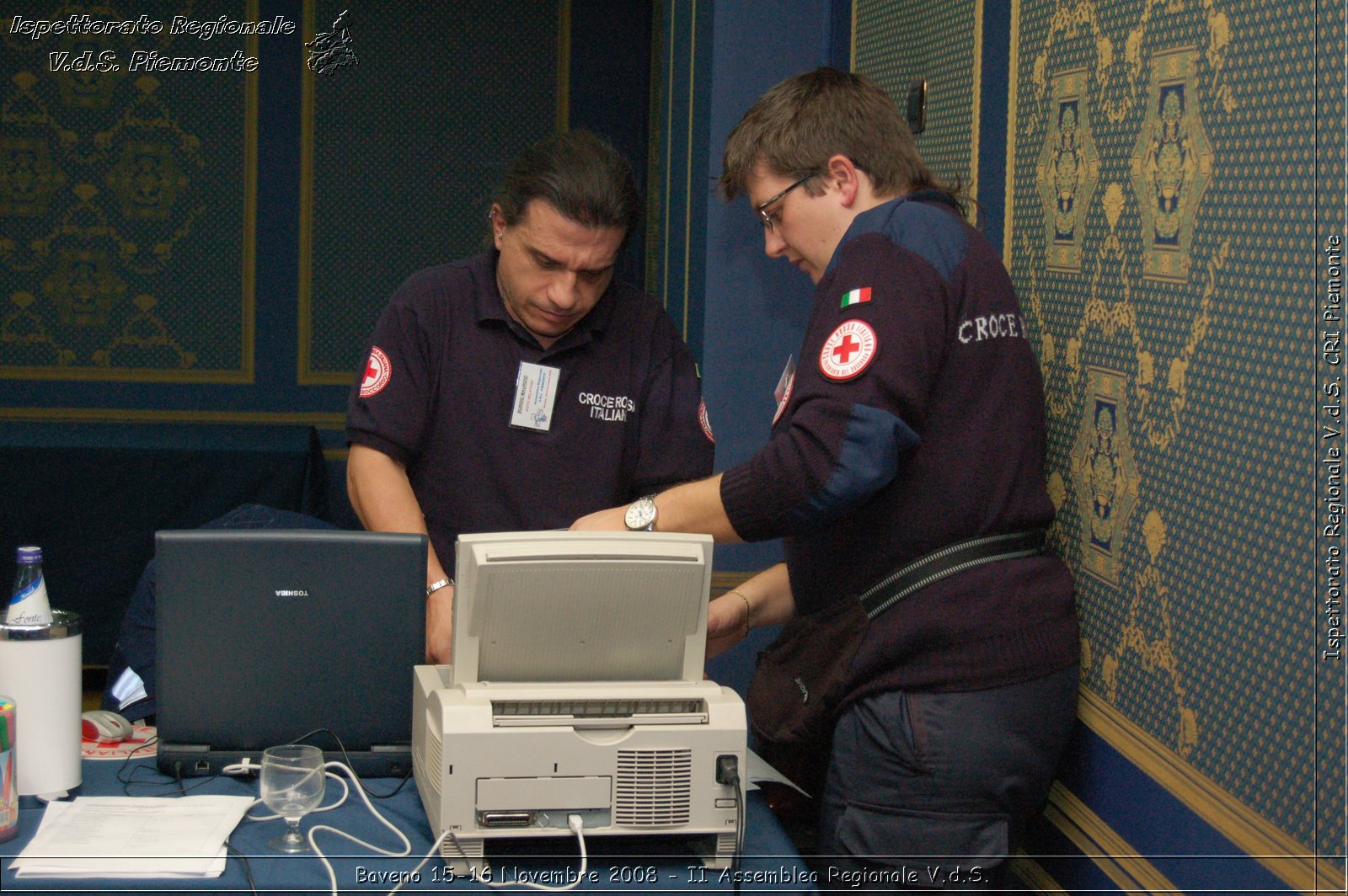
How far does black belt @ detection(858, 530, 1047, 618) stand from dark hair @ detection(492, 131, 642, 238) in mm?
746

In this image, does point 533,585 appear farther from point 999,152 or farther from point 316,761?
point 999,152

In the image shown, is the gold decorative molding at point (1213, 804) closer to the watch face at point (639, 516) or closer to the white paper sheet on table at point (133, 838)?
the watch face at point (639, 516)

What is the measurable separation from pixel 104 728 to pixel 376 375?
2.19 ft

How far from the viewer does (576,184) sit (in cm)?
192

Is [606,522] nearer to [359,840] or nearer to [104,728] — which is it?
[359,840]

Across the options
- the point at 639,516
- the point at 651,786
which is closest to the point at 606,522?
the point at 639,516

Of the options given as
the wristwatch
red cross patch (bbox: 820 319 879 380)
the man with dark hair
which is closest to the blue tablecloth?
the wristwatch

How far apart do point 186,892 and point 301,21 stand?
4.30 m

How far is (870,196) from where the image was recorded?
5.32 ft

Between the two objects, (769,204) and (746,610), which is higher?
(769,204)

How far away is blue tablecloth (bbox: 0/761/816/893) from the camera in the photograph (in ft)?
4.14

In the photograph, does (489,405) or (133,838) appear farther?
(489,405)

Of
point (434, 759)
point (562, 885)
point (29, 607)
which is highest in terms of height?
point (29, 607)

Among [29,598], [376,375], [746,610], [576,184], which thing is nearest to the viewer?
[29,598]
